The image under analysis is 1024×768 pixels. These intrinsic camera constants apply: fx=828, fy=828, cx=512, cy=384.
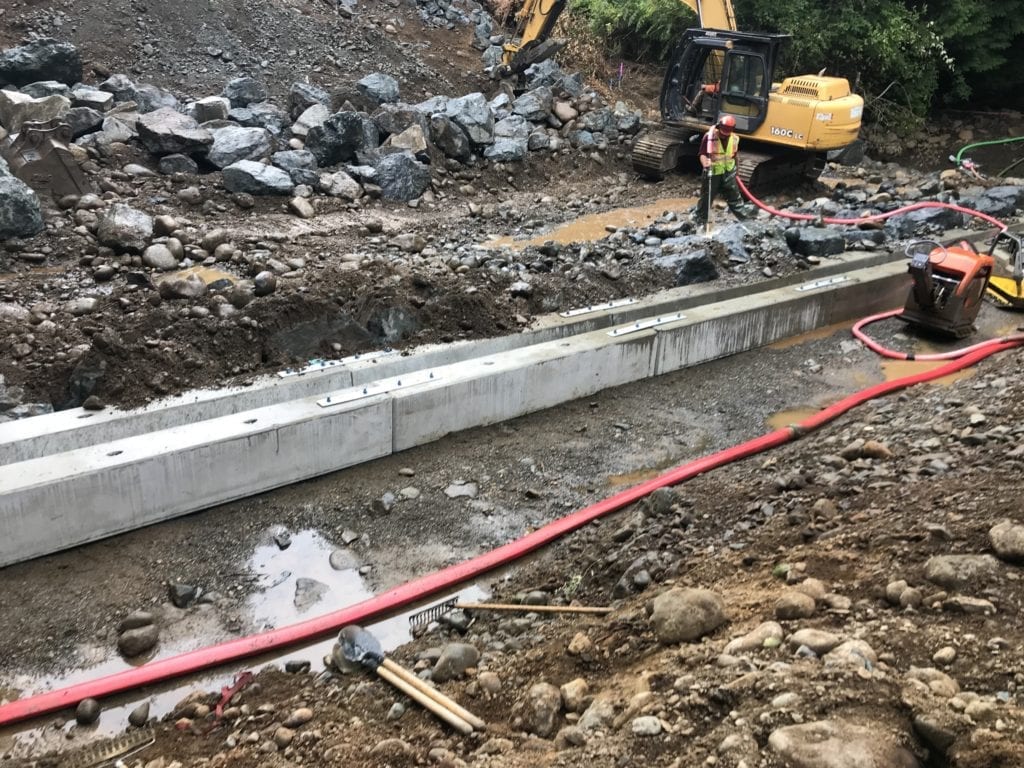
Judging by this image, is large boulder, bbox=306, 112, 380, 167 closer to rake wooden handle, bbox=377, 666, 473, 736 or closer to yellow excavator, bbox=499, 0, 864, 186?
yellow excavator, bbox=499, 0, 864, 186

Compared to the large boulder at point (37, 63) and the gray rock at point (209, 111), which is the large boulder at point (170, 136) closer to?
the gray rock at point (209, 111)

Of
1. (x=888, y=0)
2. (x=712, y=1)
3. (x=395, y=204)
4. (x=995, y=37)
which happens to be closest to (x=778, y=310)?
(x=395, y=204)

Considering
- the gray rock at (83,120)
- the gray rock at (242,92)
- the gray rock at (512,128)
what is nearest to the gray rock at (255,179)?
the gray rock at (83,120)

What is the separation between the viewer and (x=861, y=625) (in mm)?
2885

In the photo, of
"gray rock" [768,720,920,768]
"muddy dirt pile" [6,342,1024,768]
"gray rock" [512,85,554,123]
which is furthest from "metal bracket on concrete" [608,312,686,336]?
"gray rock" [512,85,554,123]

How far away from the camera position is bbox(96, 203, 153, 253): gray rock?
8273mm

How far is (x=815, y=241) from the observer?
8609 mm

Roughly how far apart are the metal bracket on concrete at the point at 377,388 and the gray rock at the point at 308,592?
1.22m

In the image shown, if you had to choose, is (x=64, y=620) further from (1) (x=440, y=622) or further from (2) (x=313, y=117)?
(2) (x=313, y=117)

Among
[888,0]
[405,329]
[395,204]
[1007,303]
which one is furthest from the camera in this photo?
[888,0]

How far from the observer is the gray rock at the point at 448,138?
12578mm

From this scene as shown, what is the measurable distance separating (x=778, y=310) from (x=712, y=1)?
7.13m

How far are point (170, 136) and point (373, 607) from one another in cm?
868

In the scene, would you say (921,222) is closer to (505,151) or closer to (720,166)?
(720,166)
